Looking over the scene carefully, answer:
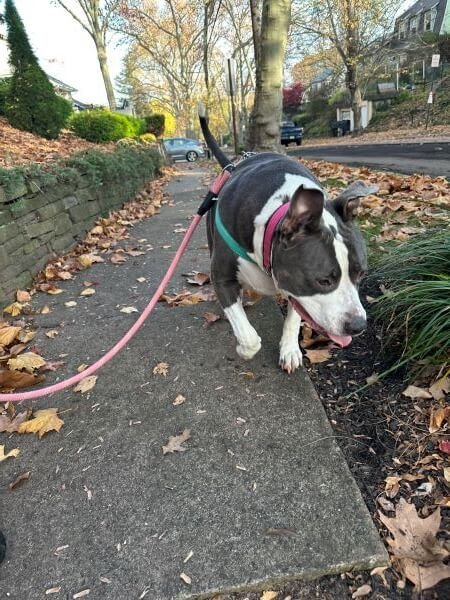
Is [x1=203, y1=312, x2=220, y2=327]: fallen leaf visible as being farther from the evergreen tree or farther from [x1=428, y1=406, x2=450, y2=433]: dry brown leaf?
the evergreen tree

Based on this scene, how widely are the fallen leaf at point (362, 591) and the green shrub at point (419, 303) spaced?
1073mm

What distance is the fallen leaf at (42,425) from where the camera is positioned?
2.43 metres

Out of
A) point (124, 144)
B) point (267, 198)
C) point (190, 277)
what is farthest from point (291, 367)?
point (124, 144)

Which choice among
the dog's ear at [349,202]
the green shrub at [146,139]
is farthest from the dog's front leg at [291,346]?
the green shrub at [146,139]

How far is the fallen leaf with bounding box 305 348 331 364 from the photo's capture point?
2730 mm

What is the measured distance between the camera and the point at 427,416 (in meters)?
2.11

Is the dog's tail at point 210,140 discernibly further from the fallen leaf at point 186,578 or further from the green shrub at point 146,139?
the green shrub at point 146,139

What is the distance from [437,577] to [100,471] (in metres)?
1.43

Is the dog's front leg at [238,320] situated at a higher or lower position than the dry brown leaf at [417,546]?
higher

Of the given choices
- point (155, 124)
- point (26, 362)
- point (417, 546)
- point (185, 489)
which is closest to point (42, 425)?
point (26, 362)

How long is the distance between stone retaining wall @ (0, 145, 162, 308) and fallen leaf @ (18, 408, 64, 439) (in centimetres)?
174

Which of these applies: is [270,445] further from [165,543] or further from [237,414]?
[165,543]

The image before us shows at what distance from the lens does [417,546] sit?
61.7 inches

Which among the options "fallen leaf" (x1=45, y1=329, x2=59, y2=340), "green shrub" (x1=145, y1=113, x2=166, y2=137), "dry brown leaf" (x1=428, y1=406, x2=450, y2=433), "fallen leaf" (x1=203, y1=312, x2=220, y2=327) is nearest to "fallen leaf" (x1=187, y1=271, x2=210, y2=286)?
"fallen leaf" (x1=203, y1=312, x2=220, y2=327)
